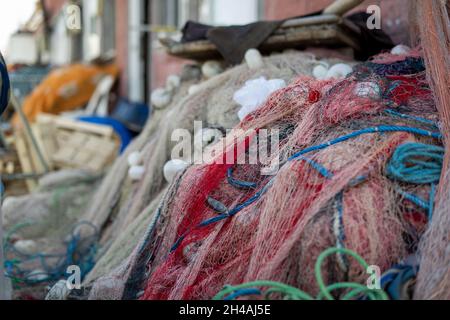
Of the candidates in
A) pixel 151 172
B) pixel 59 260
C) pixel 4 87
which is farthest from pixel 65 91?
pixel 4 87

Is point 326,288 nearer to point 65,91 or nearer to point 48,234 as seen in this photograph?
point 48,234

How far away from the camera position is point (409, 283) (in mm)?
1625

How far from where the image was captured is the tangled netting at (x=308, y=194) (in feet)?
5.70

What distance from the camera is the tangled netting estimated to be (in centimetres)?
174

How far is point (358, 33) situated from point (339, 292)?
2257 mm

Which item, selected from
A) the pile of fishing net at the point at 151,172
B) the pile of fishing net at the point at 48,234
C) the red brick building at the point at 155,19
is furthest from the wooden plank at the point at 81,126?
the pile of fishing net at the point at 151,172

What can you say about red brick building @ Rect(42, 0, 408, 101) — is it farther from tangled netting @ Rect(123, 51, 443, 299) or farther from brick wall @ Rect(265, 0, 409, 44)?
tangled netting @ Rect(123, 51, 443, 299)

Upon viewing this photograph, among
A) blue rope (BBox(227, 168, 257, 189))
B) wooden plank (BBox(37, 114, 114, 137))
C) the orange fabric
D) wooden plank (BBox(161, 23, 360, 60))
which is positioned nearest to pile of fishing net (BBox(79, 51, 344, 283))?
wooden plank (BBox(161, 23, 360, 60))

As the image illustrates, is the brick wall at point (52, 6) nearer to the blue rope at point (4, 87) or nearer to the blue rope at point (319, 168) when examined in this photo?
the blue rope at point (4, 87)

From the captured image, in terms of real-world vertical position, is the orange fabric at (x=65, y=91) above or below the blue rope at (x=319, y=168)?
below

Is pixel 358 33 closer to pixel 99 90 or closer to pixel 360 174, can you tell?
pixel 360 174

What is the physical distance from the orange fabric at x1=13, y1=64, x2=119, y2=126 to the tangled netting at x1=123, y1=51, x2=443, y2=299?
618cm

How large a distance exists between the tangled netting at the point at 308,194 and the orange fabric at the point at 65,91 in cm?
618
